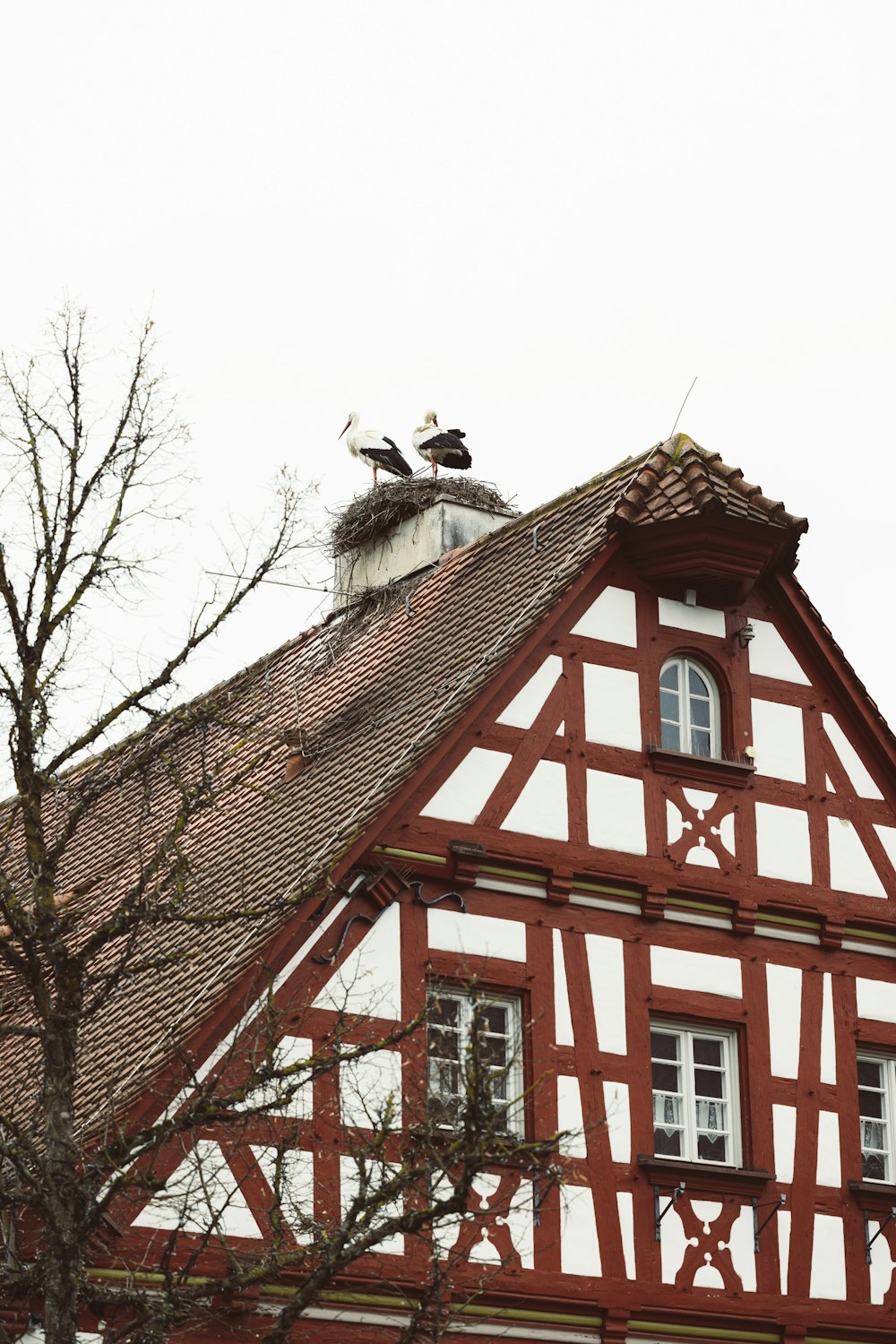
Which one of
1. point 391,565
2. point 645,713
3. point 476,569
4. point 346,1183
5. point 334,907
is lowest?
point 346,1183

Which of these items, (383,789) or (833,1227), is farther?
(833,1227)

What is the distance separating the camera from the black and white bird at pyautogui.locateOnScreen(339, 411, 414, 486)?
24.9 metres

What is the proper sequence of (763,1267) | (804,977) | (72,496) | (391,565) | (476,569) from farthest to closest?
(391,565), (476,569), (804,977), (763,1267), (72,496)

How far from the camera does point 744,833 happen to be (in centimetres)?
1838

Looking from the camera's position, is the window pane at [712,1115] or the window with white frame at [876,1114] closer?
the window pane at [712,1115]

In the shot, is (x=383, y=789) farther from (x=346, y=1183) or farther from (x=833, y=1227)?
(x=833, y=1227)

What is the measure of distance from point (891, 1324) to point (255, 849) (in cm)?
587

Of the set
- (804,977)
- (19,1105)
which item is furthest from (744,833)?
(19,1105)

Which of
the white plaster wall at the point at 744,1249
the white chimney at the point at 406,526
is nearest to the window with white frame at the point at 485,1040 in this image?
the white plaster wall at the point at 744,1249

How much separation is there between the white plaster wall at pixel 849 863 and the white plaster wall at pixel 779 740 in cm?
51

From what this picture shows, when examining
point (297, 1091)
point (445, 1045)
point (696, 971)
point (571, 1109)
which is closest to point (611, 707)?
point (696, 971)

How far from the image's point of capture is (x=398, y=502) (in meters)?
23.8

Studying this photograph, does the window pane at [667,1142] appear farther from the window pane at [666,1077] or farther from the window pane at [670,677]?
the window pane at [670,677]

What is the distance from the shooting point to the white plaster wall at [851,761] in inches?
758
